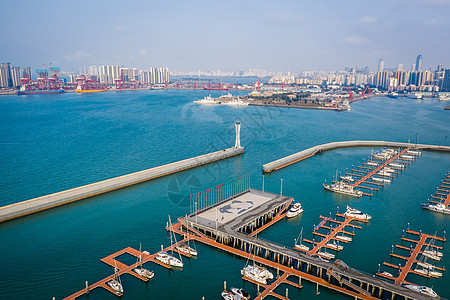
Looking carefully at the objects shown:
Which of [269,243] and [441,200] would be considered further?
[441,200]

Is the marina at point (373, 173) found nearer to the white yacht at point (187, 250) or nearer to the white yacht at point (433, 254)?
the white yacht at point (433, 254)

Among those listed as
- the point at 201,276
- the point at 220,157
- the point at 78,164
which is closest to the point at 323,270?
the point at 201,276

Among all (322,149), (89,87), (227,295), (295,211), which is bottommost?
(227,295)

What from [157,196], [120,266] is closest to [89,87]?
[157,196]

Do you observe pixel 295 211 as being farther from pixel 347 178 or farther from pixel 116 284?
pixel 116 284

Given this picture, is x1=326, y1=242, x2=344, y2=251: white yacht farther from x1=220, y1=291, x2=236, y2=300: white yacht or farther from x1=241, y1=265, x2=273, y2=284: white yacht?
x1=220, y1=291, x2=236, y2=300: white yacht
